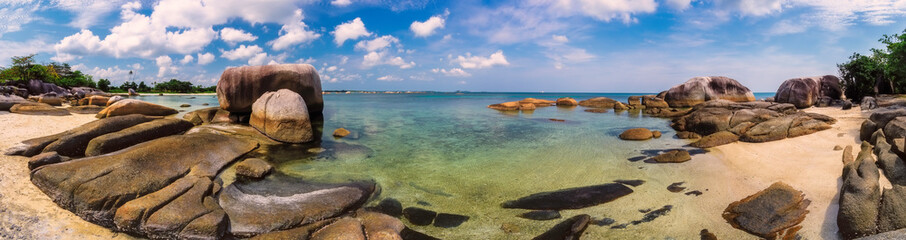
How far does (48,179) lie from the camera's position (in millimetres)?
5203

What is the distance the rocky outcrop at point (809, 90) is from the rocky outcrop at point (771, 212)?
2270 cm

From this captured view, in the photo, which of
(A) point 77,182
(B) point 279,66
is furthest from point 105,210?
(B) point 279,66

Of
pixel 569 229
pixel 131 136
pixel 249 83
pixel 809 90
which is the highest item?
pixel 249 83

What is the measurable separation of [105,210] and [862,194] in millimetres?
10922

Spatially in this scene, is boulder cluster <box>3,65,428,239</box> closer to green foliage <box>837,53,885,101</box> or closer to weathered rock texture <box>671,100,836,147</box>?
weathered rock texture <box>671,100,836,147</box>

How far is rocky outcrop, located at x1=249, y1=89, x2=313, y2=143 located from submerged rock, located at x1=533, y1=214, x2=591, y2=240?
9.45m

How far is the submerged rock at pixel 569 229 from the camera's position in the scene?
4.81 m

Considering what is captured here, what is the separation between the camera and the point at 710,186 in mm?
6742

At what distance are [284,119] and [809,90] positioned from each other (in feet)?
100

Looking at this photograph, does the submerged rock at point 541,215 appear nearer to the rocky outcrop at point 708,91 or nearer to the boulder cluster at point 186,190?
the boulder cluster at point 186,190

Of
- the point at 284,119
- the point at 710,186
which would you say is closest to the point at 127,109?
the point at 284,119

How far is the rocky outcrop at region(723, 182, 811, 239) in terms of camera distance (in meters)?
4.70

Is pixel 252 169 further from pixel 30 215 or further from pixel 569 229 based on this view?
pixel 569 229

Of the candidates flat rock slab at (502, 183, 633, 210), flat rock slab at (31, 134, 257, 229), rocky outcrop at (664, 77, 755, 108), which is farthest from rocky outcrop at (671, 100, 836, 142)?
rocky outcrop at (664, 77, 755, 108)
